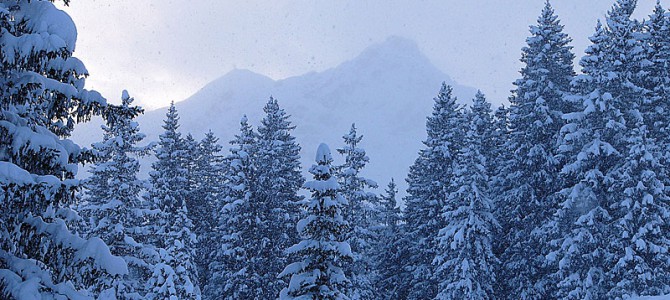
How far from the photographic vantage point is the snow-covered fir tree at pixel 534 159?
89.0 feet

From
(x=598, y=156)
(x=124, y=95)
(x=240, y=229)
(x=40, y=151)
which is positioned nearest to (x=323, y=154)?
(x=40, y=151)

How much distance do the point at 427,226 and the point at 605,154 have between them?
11.1 meters

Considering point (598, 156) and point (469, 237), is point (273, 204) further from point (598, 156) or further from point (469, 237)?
point (598, 156)

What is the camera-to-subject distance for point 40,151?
25.1ft

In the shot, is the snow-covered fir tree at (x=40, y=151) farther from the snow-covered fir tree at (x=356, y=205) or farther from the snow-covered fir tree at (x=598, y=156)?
the snow-covered fir tree at (x=356, y=205)

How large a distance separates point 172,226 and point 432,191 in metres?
15.1

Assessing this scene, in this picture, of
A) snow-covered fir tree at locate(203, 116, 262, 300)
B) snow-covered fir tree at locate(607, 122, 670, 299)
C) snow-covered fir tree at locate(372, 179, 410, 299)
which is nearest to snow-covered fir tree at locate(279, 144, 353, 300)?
snow-covered fir tree at locate(607, 122, 670, 299)

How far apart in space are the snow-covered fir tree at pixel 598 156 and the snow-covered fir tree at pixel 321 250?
40.9ft


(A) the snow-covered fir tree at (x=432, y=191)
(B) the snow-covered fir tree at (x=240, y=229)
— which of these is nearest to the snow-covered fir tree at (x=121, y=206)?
(B) the snow-covered fir tree at (x=240, y=229)

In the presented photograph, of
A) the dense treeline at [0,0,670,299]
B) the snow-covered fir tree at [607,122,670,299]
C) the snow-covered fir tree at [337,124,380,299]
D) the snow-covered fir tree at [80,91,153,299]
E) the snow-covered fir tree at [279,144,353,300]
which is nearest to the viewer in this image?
the dense treeline at [0,0,670,299]

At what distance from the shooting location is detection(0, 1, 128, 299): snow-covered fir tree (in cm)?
723

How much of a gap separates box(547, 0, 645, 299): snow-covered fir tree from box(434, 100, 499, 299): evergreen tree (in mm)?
3640

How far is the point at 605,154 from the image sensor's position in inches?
939

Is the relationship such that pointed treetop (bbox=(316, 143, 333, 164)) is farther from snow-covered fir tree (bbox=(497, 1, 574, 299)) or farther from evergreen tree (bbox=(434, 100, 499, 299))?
snow-covered fir tree (bbox=(497, 1, 574, 299))
